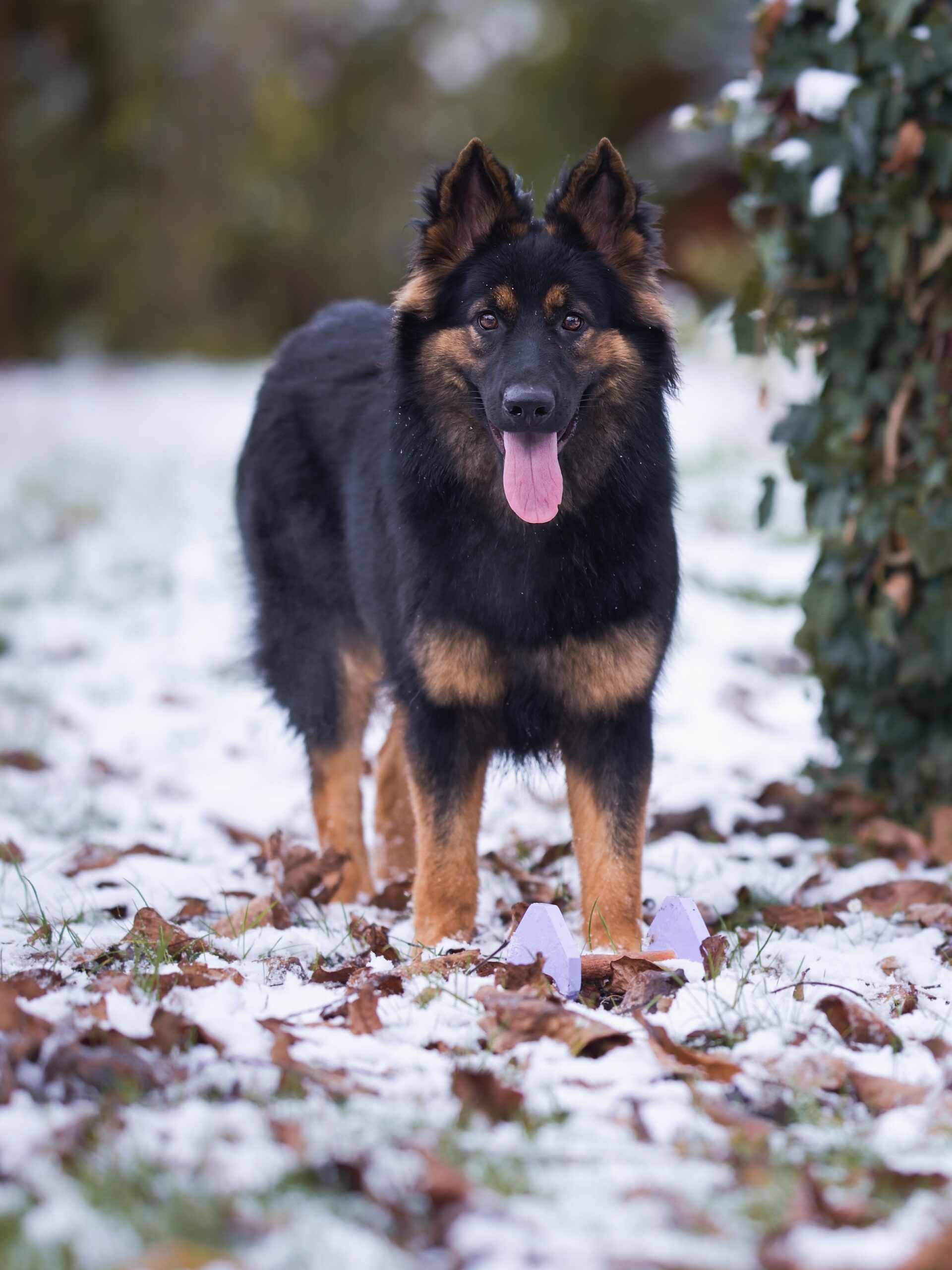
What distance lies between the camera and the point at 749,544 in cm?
948

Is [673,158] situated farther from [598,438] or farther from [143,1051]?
[143,1051]

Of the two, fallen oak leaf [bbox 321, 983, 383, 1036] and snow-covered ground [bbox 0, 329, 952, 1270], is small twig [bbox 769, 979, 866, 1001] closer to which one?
snow-covered ground [bbox 0, 329, 952, 1270]

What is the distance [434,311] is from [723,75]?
2648cm

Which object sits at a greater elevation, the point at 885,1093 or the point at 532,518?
the point at 532,518

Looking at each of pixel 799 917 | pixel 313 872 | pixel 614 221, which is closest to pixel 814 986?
pixel 799 917

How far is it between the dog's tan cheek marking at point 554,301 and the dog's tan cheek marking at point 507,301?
0.08 m

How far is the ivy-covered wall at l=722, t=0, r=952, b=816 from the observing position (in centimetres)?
442

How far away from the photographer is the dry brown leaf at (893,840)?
460 centimetres

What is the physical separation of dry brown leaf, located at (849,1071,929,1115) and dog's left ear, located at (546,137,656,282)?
7.36 feet

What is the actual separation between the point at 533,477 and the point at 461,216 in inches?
32.3

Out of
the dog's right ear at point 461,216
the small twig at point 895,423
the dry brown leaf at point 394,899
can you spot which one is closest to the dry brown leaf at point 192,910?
the dry brown leaf at point 394,899

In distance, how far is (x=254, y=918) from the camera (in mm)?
3842

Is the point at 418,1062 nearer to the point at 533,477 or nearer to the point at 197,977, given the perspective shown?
the point at 197,977

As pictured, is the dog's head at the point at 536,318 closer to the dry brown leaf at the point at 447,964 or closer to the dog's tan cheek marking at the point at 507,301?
the dog's tan cheek marking at the point at 507,301
